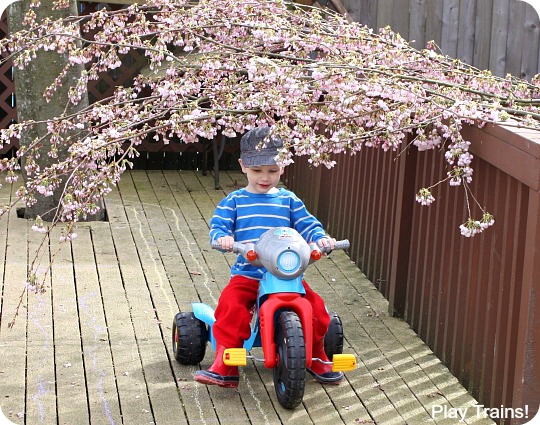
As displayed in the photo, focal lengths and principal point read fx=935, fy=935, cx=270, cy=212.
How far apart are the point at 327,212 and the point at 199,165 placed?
2537 mm

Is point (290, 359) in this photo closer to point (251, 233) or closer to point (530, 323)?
point (251, 233)

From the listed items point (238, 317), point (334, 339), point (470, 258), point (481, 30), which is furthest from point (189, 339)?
point (481, 30)

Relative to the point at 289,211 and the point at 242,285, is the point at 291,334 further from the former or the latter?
the point at 289,211

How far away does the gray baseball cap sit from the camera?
14.4ft

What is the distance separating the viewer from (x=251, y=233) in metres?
4.50

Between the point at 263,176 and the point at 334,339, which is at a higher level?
the point at 263,176

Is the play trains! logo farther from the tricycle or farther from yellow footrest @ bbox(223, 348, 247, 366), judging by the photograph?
yellow footrest @ bbox(223, 348, 247, 366)

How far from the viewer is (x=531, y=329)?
3.73 meters

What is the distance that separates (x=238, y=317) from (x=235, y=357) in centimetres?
20

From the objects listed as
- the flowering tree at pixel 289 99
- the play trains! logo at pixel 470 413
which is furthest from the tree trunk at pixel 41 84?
the play trains! logo at pixel 470 413

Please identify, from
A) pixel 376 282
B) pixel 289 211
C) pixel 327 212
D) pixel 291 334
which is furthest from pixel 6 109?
pixel 291 334

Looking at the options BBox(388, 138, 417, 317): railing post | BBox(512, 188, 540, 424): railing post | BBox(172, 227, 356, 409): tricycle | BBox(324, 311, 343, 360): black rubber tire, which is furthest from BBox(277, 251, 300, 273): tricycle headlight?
BBox(388, 138, 417, 317): railing post

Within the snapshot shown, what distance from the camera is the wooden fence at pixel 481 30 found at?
333 inches

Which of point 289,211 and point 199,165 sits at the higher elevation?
point 289,211
